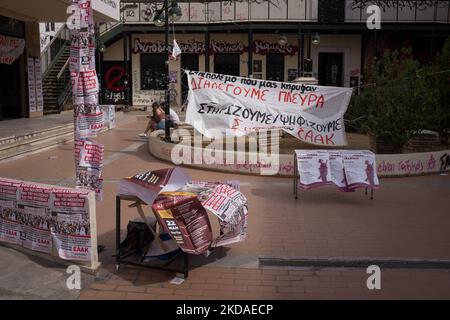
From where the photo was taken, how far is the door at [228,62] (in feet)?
98.0

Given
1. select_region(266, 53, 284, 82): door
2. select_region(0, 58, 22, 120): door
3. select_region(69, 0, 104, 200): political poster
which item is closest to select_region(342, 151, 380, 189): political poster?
select_region(69, 0, 104, 200): political poster

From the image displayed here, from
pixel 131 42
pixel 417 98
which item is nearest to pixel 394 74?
pixel 417 98

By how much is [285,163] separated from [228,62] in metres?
20.9

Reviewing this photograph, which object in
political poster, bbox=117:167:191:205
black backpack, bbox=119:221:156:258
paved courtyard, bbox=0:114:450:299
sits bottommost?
paved courtyard, bbox=0:114:450:299

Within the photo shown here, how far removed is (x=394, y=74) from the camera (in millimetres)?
12875

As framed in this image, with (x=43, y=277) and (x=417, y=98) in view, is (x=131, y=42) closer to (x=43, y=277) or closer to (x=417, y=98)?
(x=417, y=98)

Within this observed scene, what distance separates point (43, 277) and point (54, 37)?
73.3ft

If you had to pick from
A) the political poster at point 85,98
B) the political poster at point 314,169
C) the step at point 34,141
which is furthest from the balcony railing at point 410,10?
the political poster at point 85,98

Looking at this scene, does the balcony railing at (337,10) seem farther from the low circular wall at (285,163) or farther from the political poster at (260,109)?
the low circular wall at (285,163)

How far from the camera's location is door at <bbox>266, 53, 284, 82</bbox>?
29688 mm

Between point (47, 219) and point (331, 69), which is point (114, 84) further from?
point (47, 219)

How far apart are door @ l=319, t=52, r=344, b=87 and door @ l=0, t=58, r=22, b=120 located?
17218 millimetres

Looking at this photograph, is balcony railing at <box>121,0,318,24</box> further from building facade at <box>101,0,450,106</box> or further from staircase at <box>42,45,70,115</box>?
staircase at <box>42,45,70,115</box>

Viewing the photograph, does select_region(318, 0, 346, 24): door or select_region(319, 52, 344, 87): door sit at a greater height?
select_region(318, 0, 346, 24): door
